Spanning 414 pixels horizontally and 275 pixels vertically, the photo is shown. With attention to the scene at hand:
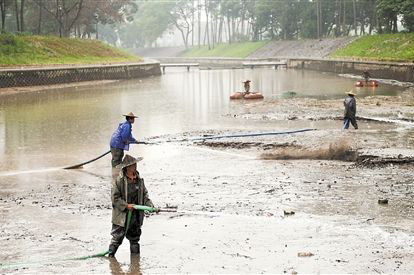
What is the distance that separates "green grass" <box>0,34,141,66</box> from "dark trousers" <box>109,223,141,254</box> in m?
41.2

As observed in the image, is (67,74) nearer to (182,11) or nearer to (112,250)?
(112,250)

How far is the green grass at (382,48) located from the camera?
52.9 meters

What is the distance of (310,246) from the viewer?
991 centimetres

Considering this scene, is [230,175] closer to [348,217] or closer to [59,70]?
[348,217]

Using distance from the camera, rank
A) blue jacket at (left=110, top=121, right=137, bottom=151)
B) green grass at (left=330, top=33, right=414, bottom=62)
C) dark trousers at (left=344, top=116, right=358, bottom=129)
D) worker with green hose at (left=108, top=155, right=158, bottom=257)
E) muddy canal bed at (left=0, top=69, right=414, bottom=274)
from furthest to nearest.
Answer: green grass at (left=330, top=33, right=414, bottom=62)
dark trousers at (left=344, top=116, right=358, bottom=129)
blue jacket at (left=110, top=121, right=137, bottom=151)
muddy canal bed at (left=0, top=69, right=414, bottom=274)
worker with green hose at (left=108, top=155, right=158, bottom=257)

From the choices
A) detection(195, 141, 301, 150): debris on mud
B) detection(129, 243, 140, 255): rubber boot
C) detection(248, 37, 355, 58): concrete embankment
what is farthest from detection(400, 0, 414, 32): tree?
detection(129, 243, 140, 255): rubber boot

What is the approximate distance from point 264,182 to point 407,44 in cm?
4466

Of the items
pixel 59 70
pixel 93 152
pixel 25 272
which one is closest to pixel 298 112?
pixel 93 152

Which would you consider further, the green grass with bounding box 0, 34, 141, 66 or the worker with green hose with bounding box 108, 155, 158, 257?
the green grass with bounding box 0, 34, 141, 66

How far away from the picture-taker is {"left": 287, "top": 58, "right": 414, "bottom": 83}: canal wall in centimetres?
4584

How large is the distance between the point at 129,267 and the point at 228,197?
172 inches

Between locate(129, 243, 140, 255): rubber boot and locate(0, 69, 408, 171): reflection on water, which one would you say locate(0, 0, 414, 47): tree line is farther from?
locate(129, 243, 140, 255): rubber boot

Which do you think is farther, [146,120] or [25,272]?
[146,120]

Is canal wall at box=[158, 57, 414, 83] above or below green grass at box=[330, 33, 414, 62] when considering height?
below
